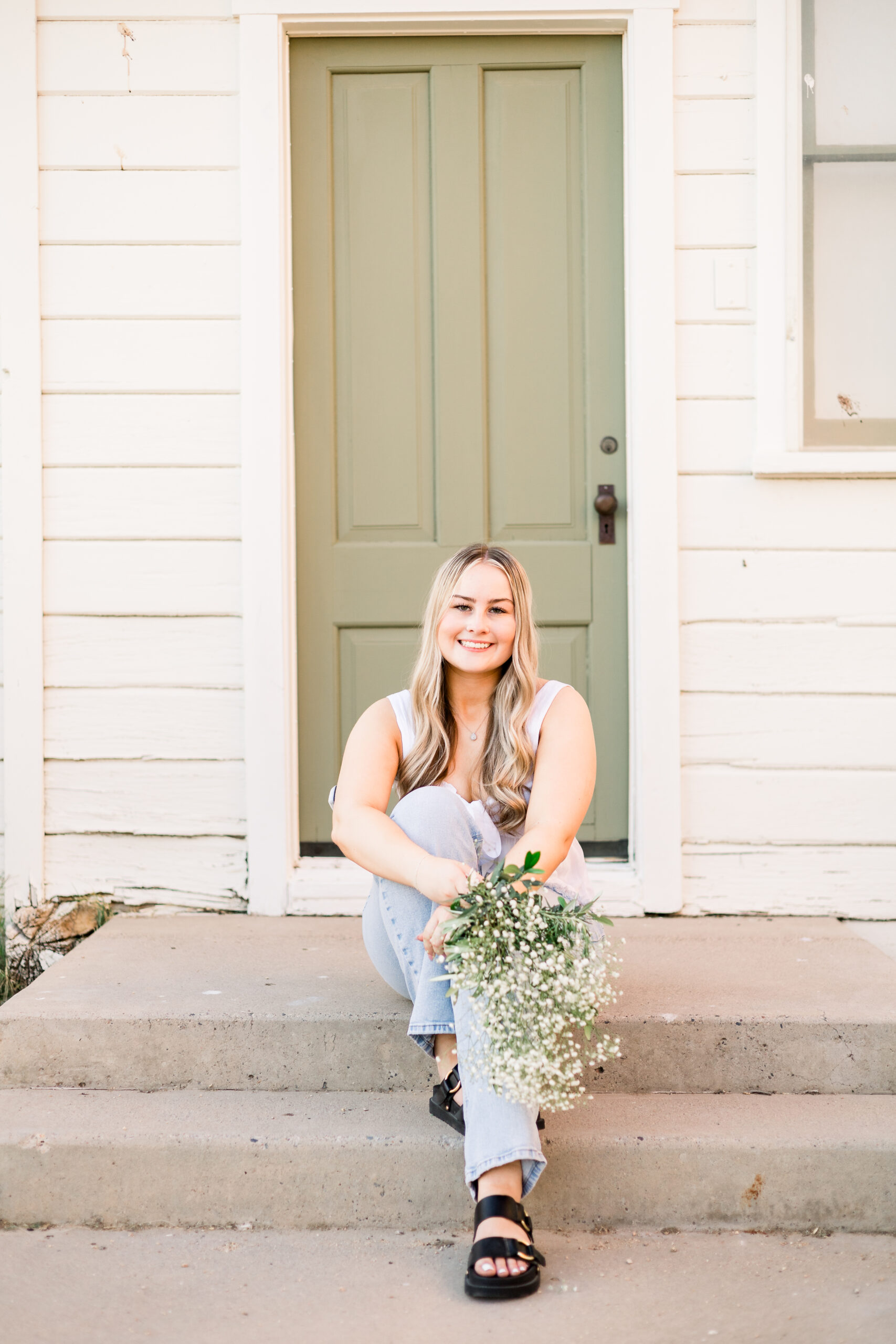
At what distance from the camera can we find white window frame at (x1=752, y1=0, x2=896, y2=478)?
289 cm

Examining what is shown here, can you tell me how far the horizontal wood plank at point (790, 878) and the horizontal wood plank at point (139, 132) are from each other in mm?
2293

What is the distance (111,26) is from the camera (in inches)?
116

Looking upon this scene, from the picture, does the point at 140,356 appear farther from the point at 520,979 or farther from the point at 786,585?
the point at 520,979

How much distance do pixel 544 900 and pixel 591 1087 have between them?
1.78ft

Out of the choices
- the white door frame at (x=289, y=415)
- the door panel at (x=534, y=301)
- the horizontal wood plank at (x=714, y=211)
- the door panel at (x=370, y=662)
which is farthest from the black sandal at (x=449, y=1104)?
the horizontal wood plank at (x=714, y=211)

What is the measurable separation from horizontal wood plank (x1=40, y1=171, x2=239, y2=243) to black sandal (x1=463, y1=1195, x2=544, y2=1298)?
2.44 metres

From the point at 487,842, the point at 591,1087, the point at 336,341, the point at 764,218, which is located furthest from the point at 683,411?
the point at 591,1087

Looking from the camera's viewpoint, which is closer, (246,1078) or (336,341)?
(246,1078)

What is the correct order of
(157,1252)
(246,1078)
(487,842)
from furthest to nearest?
1. (246,1078)
2. (487,842)
3. (157,1252)

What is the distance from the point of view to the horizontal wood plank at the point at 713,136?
2912 millimetres

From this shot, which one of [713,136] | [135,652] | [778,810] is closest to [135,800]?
[135,652]

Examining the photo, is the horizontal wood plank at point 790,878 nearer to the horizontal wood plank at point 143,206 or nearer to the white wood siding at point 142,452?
the white wood siding at point 142,452

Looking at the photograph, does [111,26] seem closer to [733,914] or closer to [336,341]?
[336,341]

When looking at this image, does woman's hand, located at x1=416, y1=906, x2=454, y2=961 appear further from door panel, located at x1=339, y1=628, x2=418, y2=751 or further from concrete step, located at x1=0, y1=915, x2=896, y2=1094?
door panel, located at x1=339, y1=628, x2=418, y2=751
